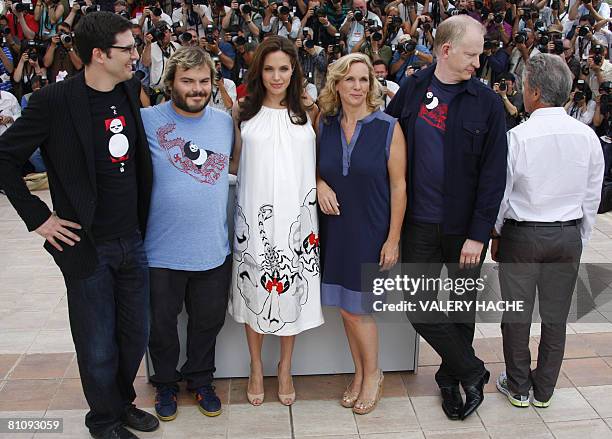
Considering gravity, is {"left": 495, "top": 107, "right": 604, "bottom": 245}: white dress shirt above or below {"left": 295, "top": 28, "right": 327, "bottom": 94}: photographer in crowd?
below

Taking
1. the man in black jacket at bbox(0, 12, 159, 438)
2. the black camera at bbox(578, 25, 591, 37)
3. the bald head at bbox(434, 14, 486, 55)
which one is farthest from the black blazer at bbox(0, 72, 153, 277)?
the black camera at bbox(578, 25, 591, 37)

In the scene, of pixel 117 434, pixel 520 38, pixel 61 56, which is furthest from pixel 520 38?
pixel 117 434

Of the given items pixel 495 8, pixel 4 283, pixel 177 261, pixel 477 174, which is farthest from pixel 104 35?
pixel 495 8

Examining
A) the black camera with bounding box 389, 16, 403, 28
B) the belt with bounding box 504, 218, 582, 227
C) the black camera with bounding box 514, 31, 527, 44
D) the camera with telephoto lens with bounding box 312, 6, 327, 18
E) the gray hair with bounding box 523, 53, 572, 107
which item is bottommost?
the belt with bounding box 504, 218, 582, 227

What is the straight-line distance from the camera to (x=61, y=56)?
7.82m

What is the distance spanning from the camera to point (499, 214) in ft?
9.19

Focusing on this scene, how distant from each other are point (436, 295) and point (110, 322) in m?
1.36

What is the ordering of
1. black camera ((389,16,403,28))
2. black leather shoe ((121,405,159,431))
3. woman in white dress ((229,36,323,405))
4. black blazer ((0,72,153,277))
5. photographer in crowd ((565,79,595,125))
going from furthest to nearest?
black camera ((389,16,403,28)), photographer in crowd ((565,79,595,125)), black leather shoe ((121,405,159,431)), woman in white dress ((229,36,323,405)), black blazer ((0,72,153,277))

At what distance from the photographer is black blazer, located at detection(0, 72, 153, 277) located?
90.2 inches

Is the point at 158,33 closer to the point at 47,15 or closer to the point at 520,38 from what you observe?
the point at 47,15

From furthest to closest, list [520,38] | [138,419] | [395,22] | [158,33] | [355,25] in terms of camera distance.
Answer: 1. [355,25]
2. [395,22]
3. [520,38]
4. [158,33]
5. [138,419]

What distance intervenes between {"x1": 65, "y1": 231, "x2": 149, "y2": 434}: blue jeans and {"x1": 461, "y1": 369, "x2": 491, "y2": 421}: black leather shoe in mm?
1406

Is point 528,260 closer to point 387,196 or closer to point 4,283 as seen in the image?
point 387,196

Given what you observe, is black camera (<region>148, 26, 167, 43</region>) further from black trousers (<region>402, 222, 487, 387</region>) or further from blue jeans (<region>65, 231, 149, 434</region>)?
black trousers (<region>402, 222, 487, 387</region>)
